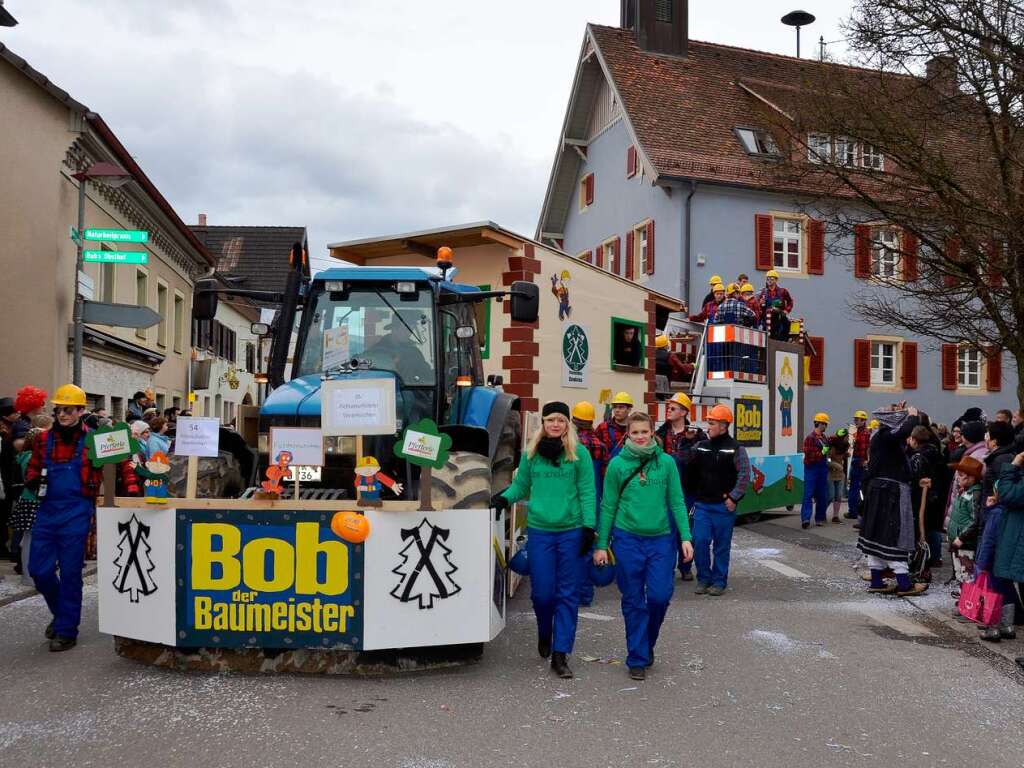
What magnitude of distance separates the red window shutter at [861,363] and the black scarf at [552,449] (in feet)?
89.1

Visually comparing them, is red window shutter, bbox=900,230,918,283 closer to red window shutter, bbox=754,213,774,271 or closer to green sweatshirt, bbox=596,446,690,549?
green sweatshirt, bbox=596,446,690,549

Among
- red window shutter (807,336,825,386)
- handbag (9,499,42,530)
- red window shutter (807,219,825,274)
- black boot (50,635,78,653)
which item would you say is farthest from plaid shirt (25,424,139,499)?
red window shutter (807,219,825,274)

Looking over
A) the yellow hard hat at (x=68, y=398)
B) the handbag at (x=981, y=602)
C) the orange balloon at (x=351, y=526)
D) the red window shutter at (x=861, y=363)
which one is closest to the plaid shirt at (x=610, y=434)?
the handbag at (x=981, y=602)

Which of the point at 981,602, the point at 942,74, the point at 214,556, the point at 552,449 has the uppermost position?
the point at 942,74

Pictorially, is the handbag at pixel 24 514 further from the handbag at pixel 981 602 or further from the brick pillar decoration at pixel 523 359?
the handbag at pixel 981 602

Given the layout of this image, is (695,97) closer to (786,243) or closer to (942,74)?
(786,243)

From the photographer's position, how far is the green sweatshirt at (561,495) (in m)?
7.15

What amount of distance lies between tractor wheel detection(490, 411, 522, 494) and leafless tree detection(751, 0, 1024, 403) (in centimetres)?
720

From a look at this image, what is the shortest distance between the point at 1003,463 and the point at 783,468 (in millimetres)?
9310

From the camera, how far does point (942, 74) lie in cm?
1554

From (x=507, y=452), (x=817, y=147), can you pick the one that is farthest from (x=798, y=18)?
(x=507, y=452)

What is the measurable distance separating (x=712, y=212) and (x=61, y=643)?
25.9 meters

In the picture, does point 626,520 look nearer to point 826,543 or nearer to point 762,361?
point 826,543

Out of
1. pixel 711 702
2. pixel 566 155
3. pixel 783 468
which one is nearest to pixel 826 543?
pixel 783 468
